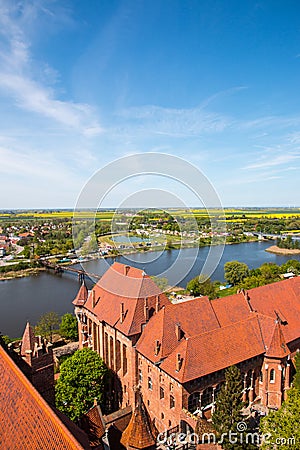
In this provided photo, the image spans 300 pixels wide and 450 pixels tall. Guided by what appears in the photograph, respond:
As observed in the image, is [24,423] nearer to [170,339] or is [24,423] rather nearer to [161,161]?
[161,161]

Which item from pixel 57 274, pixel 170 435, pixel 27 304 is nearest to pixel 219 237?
pixel 170 435

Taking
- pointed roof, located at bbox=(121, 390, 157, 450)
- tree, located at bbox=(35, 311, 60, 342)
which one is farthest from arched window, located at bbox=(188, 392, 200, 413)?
tree, located at bbox=(35, 311, 60, 342)

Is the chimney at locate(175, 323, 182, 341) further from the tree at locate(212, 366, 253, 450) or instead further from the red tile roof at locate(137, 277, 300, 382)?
the tree at locate(212, 366, 253, 450)

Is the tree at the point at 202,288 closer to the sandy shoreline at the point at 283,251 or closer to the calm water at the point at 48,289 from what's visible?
the calm water at the point at 48,289

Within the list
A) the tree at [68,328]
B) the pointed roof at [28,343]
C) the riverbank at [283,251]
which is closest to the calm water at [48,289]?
the riverbank at [283,251]

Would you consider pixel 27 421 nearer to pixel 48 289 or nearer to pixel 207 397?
pixel 207 397
